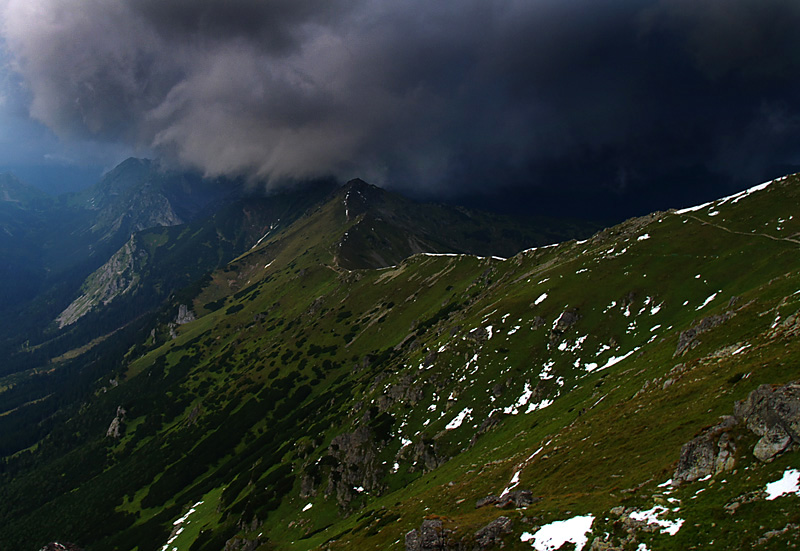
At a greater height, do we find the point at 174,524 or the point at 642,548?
the point at 642,548

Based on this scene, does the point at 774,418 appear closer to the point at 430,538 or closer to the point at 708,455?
the point at 708,455

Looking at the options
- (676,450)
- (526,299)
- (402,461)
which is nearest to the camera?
(676,450)

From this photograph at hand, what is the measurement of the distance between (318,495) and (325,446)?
2016cm

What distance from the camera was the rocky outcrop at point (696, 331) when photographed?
67.4 m

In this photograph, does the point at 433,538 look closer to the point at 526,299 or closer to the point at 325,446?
the point at 325,446

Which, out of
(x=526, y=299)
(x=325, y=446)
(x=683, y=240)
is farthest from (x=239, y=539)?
(x=683, y=240)

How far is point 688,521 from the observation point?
2517 centimetres

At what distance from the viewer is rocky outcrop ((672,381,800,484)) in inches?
1058

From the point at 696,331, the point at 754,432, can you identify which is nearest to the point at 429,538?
the point at 754,432

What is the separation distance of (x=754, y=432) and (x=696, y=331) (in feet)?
158

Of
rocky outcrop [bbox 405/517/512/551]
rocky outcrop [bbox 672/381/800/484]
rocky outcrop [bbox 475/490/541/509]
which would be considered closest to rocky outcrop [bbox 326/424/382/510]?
rocky outcrop [bbox 475/490/541/509]

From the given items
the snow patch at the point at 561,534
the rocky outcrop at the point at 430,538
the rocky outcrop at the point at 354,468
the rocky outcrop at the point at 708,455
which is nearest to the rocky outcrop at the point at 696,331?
the rocky outcrop at the point at 708,455

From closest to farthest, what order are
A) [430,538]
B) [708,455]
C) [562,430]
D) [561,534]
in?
[708,455] < [561,534] < [430,538] < [562,430]

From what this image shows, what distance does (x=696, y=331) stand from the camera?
230 ft
